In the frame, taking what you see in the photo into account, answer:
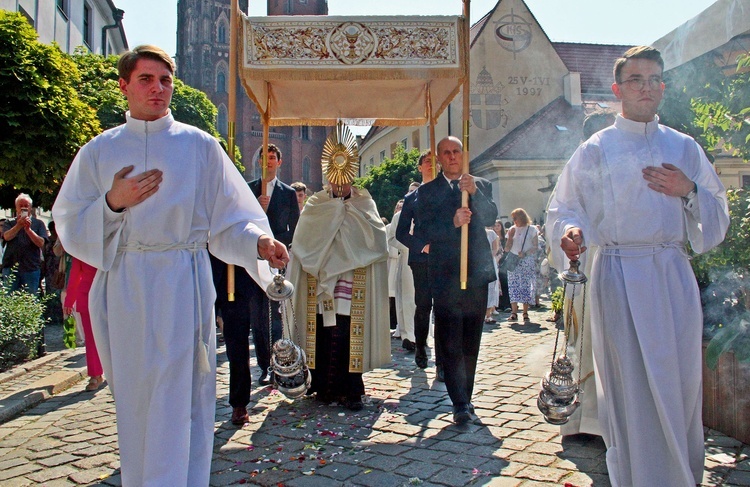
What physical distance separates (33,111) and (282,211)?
3674 mm

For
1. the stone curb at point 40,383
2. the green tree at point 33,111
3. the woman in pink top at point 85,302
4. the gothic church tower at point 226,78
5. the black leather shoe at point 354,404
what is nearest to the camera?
the black leather shoe at point 354,404

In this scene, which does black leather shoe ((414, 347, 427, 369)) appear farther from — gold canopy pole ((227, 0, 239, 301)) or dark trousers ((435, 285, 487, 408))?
gold canopy pole ((227, 0, 239, 301))

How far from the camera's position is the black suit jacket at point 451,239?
19.6 feet

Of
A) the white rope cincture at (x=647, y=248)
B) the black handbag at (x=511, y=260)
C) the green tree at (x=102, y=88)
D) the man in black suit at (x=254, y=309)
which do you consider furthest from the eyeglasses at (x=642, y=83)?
the green tree at (x=102, y=88)

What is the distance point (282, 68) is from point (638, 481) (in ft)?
14.5

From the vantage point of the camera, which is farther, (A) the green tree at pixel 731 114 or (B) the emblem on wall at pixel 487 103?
(B) the emblem on wall at pixel 487 103

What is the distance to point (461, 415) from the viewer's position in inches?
219

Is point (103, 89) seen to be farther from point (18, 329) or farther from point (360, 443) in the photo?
point (360, 443)

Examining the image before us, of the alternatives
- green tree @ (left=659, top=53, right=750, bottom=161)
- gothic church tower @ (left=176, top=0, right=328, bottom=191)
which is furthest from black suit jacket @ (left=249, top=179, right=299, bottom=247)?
gothic church tower @ (left=176, top=0, right=328, bottom=191)

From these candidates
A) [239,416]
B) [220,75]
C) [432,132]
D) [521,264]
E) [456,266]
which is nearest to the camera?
[239,416]

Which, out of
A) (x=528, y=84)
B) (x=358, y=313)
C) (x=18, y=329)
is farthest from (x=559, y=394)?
(x=528, y=84)

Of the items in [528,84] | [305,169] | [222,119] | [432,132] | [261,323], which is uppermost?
[222,119]

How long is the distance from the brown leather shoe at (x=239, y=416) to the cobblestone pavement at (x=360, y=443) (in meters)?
0.09

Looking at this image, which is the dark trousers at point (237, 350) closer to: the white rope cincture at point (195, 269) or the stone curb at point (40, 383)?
the white rope cincture at point (195, 269)
